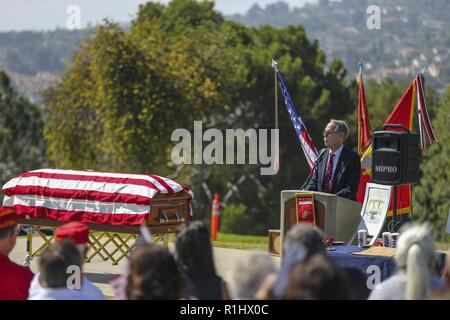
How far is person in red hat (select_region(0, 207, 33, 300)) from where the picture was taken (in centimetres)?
649

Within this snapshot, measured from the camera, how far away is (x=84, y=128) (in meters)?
34.2

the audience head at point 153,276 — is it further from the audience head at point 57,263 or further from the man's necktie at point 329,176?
the man's necktie at point 329,176

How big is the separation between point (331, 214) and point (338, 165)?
0.59m

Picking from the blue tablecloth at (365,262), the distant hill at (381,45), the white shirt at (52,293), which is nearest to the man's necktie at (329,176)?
A: the blue tablecloth at (365,262)

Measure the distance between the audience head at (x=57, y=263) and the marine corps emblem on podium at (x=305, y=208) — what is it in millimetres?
4616

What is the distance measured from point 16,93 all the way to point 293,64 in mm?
17774

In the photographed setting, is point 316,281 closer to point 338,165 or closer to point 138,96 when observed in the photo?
point 338,165

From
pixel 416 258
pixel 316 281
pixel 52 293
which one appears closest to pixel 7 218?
pixel 52 293

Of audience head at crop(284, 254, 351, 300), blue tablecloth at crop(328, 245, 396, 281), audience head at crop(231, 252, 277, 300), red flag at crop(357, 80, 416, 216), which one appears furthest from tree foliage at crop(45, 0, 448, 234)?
audience head at crop(284, 254, 351, 300)

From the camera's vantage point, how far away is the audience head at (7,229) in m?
6.70

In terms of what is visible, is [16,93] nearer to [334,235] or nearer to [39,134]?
[39,134]

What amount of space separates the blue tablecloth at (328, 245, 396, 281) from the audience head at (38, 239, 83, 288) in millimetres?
3698

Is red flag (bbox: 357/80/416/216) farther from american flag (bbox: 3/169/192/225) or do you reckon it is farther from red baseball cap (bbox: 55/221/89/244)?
red baseball cap (bbox: 55/221/89/244)
